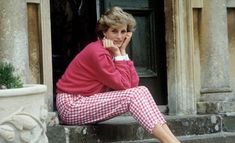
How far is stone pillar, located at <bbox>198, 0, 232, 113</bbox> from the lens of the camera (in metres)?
6.76

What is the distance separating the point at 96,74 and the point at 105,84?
11 centimetres

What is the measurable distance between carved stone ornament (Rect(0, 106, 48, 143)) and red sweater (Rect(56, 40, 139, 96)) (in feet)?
3.65

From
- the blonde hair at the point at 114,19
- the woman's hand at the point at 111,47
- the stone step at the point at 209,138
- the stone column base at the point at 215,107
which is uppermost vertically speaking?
the blonde hair at the point at 114,19

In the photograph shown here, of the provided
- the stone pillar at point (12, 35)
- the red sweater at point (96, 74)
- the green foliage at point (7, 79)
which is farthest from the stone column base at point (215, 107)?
the green foliage at point (7, 79)

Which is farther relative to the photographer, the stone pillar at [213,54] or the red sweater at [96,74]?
the stone pillar at [213,54]

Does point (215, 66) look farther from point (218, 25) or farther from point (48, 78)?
point (48, 78)

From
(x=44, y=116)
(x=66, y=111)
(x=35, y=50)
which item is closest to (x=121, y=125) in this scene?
(x=66, y=111)

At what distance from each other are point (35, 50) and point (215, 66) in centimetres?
190

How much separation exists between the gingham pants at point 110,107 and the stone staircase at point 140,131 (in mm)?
111

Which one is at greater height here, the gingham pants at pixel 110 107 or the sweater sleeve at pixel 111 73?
the sweater sleeve at pixel 111 73

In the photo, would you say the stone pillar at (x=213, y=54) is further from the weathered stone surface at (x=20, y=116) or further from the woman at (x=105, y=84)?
the weathered stone surface at (x=20, y=116)

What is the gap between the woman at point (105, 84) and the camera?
5277mm

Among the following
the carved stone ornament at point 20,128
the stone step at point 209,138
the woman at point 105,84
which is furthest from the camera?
the stone step at point 209,138

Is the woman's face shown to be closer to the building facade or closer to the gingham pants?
the gingham pants
